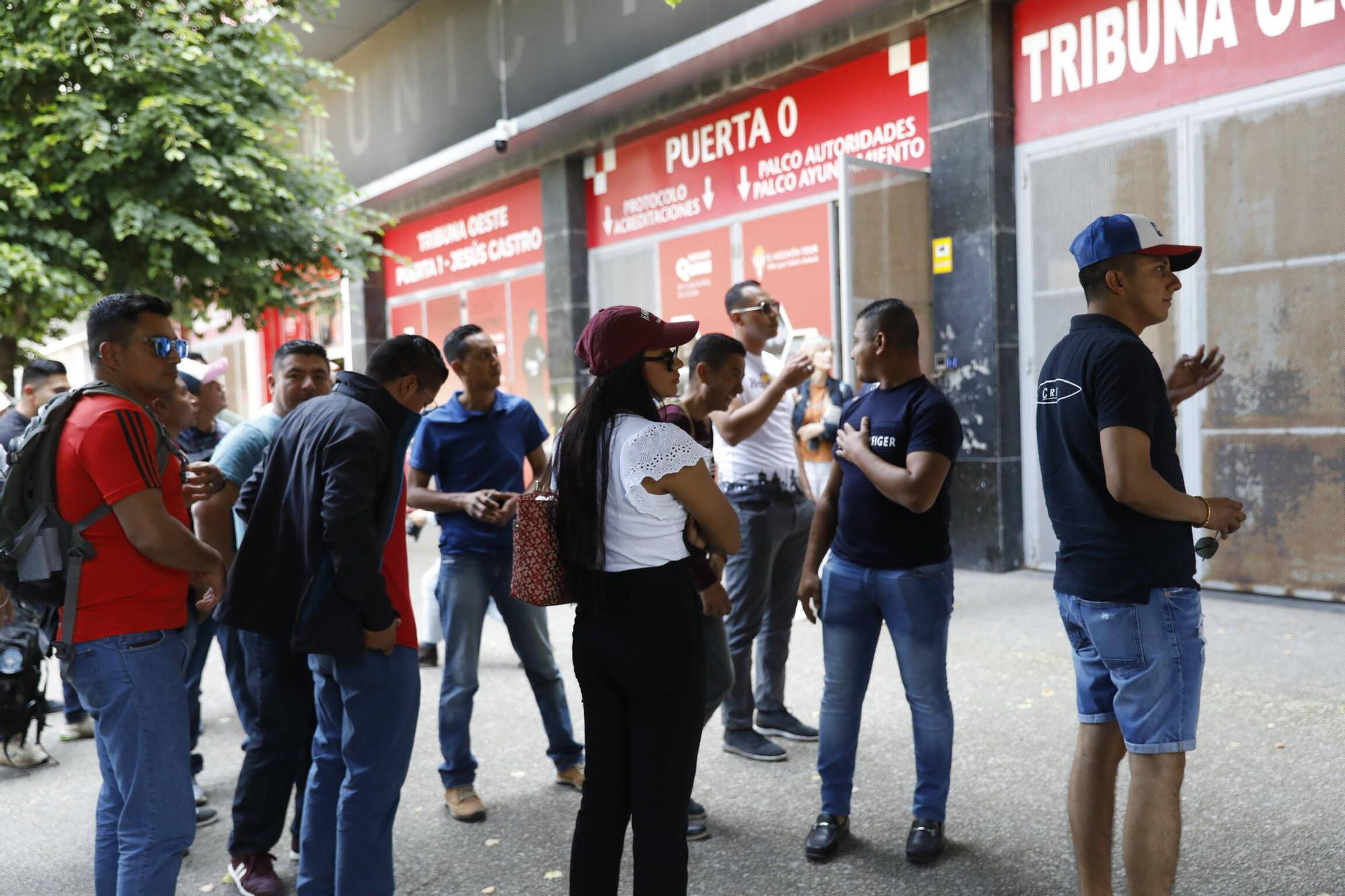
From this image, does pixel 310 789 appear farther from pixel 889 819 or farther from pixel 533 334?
pixel 533 334

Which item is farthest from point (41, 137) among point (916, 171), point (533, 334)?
point (916, 171)

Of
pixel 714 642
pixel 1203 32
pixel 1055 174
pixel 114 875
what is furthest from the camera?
pixel 1055 174

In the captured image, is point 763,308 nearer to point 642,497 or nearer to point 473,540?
point 473,540

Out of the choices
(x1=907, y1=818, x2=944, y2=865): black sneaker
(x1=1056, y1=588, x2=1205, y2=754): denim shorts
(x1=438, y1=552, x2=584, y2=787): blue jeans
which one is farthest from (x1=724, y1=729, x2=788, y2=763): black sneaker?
(x1=1056, y1=588, x2=1205, y2=754): denim shorts

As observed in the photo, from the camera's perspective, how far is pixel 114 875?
3090 millimetres

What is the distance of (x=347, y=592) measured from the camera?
124 inches

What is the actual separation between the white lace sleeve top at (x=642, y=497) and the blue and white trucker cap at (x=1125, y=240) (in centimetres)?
122

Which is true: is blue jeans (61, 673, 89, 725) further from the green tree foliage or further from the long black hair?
the green tree foliage

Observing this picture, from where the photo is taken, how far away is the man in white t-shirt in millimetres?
4969

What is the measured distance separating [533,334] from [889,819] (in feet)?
38.1

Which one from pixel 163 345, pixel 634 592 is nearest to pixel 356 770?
pixel 634 592

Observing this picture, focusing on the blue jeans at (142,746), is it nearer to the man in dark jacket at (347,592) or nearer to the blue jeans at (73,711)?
the man in dark jacket at (347,592)

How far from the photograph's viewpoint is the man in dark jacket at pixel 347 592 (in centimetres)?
318

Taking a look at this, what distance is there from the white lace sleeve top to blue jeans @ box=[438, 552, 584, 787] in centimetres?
187
